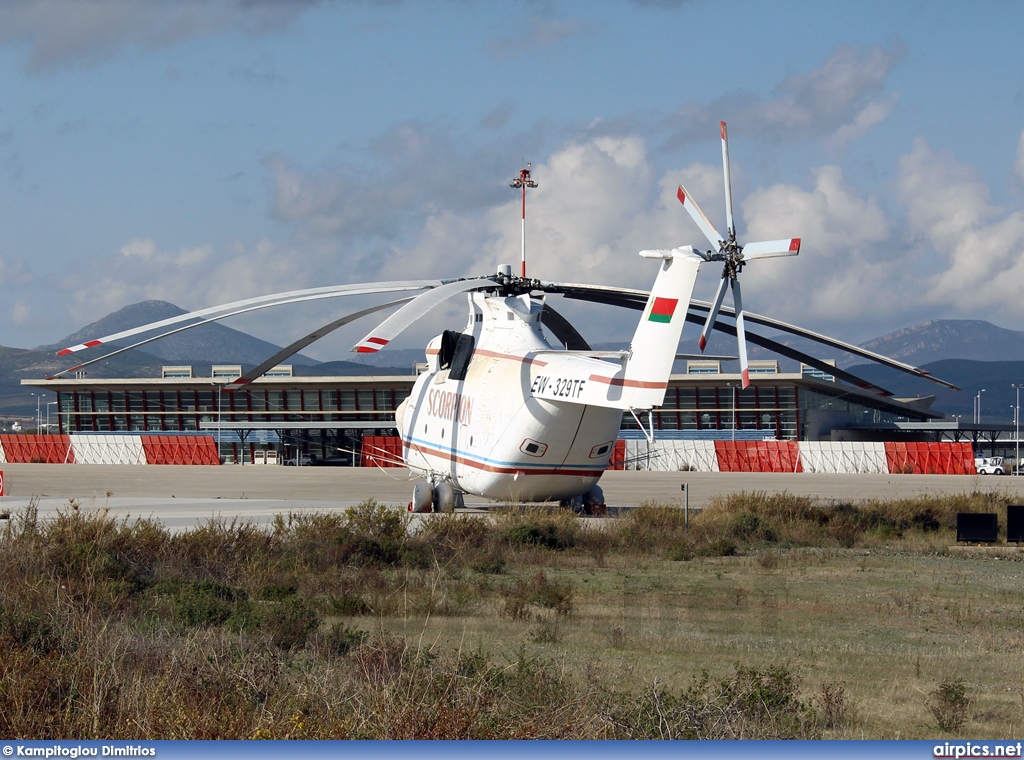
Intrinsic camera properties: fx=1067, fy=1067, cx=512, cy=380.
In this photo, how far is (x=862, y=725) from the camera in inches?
366

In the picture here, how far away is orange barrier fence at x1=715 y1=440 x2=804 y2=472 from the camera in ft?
209

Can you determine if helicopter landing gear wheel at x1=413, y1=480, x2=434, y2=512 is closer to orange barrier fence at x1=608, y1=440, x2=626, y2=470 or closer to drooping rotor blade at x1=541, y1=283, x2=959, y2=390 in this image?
drooping rotor blade at x1=541, y1=283, x2=959, y2=390

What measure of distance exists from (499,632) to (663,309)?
1086cm

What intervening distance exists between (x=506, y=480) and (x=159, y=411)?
260 ft

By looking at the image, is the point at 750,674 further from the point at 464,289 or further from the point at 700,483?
the point at 700,483

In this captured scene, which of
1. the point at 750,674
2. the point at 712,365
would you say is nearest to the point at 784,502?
the point at 750,674

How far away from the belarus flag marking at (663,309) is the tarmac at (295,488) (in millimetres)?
9956

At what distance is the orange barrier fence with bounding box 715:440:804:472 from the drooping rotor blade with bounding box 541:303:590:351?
3358 centimetres

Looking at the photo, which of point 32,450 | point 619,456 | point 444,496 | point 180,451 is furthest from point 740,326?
point 32,450

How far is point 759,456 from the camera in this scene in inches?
2537

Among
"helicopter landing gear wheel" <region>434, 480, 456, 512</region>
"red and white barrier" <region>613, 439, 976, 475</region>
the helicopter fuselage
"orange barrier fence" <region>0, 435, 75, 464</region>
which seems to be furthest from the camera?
"orange barrier fence" <region>0, 435, 75, 464</region>

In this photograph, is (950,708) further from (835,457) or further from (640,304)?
(835,457)

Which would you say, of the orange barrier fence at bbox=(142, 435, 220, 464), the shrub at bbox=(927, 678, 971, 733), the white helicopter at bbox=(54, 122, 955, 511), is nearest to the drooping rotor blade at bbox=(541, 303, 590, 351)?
the white helicopter at bbox=(54, 122, 955, 511)

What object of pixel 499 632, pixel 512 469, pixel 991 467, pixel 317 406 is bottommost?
pixel 991 467
